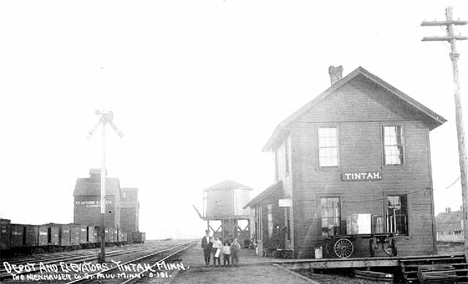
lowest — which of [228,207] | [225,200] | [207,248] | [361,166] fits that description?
[207,248]

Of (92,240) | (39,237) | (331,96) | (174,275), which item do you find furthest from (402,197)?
(92,240)

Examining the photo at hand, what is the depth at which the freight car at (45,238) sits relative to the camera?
3195 cm

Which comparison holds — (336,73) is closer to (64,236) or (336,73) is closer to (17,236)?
(17,236)

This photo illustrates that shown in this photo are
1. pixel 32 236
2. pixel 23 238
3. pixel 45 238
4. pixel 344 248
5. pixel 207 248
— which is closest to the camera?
pixel 207 248

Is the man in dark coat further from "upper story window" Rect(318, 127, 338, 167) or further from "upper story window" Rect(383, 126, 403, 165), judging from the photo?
"upper story window" Rect(383, 126, 403, 165)

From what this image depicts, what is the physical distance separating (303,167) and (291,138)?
1.37 meters

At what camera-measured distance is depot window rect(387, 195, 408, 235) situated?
2395cm

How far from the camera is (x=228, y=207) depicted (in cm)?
4738

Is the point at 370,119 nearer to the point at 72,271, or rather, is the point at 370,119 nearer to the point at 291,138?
the point at 291,138

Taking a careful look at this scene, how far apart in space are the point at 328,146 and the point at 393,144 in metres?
2.97

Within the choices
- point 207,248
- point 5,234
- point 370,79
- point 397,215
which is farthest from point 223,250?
point 5,234

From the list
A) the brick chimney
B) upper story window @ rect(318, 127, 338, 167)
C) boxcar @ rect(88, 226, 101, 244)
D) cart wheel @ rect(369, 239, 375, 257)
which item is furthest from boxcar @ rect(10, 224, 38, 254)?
cart wheel @ rect(369, 239, 375, 257)

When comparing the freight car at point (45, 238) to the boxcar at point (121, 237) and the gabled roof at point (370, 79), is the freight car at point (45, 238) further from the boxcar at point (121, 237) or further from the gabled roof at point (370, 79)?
the gabled roof at point (370, 79)

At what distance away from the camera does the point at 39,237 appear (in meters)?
37.8
